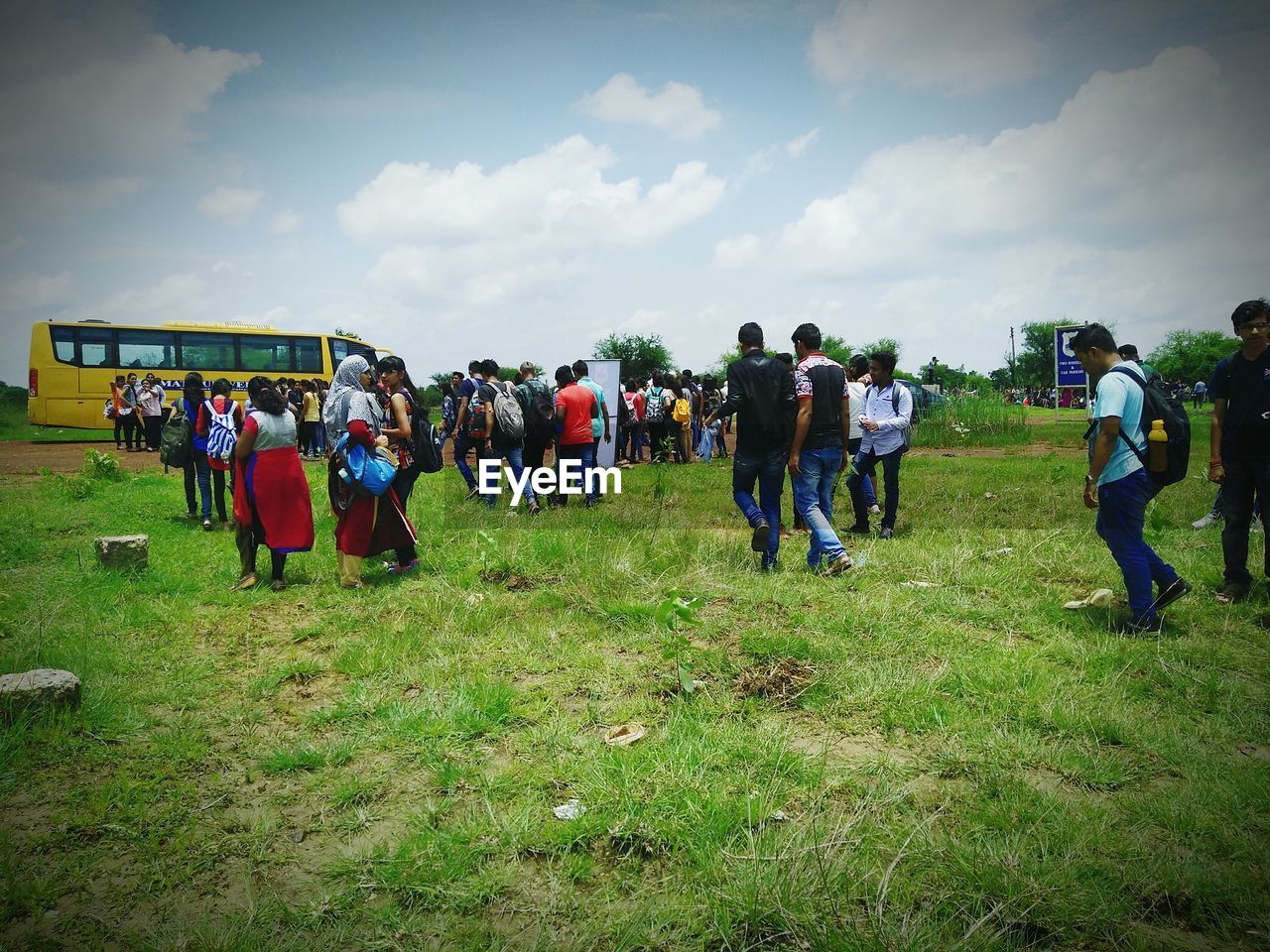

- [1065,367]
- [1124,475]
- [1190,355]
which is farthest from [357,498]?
[1190,355]

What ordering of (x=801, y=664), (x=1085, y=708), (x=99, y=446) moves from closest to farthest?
(x=1085, y=708), (x=801, y=664), (x=99, y=446)

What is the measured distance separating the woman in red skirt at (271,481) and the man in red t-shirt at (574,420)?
3800 millimetres

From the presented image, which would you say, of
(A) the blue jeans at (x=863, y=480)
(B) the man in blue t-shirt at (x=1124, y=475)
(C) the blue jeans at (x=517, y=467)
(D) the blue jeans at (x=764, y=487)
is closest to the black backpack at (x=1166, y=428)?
(B) the man in blue t-shirt at (x=1124, y=475)

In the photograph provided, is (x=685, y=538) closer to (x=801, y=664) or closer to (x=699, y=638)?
(x=699, y=638)

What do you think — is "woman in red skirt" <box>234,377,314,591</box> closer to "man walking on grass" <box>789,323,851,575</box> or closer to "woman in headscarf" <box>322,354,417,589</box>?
"woman in headscarf" <box>322,354,417,589</box>

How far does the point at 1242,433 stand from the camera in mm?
4766

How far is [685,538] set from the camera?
22.4ft

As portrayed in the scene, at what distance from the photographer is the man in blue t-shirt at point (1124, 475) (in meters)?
4.19

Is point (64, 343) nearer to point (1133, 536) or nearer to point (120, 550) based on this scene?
point (120, 550)

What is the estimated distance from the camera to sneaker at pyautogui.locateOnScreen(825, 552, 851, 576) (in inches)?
226

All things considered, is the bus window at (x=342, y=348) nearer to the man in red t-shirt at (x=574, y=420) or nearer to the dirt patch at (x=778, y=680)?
the man in red t-shirt at (x=574, y=420)

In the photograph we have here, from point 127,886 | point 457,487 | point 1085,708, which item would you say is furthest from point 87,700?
point 457,487

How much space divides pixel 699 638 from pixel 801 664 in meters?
0.71

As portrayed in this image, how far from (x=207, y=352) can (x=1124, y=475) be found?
23426 mm
